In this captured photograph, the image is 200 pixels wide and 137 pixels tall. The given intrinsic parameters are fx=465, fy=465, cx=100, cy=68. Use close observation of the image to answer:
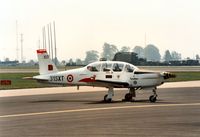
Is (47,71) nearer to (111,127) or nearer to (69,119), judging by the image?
(69,119)

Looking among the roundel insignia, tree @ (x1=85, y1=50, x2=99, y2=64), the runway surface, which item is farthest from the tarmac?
tree @ (x1=85, y1=50, x2=99, y2=64)

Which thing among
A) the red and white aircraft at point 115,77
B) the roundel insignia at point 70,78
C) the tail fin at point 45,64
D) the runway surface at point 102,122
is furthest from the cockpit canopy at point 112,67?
the runway surface at point 102,122

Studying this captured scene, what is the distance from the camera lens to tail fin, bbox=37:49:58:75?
2923 cm

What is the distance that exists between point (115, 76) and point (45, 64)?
5.63 m

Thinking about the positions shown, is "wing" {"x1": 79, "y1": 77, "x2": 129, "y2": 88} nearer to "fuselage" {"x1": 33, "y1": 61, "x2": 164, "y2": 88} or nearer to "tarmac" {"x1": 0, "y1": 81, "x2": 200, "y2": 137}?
"fuselage" {"x1": 33, "y1": 61, "x2": 164, "y2": 88}

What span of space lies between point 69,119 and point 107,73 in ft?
31.7

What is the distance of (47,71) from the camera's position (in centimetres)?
2917

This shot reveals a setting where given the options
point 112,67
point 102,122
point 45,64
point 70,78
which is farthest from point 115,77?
point 102,122

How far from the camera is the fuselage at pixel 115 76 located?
25078mm

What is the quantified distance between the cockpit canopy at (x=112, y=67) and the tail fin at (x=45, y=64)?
11.4 feet

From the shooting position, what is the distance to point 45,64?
96.4 feet

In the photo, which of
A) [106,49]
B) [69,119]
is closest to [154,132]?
[69,119]

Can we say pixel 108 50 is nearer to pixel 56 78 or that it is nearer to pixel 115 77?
pixel 56 78

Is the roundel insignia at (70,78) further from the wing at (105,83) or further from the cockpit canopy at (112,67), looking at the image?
the wing at (105,83)
